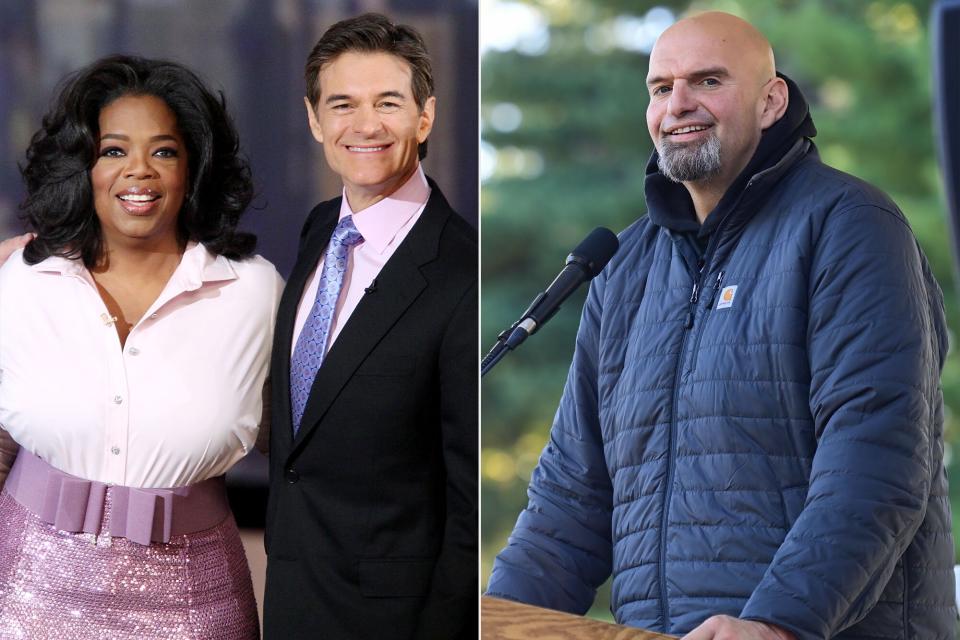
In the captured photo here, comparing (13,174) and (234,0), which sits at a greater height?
(234,0)

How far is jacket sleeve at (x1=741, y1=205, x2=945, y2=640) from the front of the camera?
85.2 inches

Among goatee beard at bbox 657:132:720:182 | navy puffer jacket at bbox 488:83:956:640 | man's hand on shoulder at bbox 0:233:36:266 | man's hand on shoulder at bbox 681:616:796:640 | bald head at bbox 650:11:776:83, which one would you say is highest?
bald head at bbox 650:11:776:83

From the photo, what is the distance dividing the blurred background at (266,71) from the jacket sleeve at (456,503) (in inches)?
14.2

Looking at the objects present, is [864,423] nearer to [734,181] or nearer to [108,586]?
[734,181]

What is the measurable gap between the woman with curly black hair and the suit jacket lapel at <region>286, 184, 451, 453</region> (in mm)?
154

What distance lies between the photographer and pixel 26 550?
2756mm

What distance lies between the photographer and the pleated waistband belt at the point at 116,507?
2.69 meters

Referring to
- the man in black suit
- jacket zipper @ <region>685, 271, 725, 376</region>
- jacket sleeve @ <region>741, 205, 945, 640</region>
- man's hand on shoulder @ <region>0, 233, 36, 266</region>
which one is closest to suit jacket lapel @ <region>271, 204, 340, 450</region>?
the man in black suit

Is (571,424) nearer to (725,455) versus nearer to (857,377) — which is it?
(725,455)

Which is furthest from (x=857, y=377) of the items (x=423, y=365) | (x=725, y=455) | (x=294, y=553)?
(x=294, y=553)

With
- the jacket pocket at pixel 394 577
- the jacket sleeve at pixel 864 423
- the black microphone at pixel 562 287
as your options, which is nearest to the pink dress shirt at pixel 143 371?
the jacket pocket at pixel 394 577

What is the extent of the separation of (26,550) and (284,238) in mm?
851

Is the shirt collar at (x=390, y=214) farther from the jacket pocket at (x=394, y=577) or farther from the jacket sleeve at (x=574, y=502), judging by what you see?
the jacket pocket at (x=394, y=577)

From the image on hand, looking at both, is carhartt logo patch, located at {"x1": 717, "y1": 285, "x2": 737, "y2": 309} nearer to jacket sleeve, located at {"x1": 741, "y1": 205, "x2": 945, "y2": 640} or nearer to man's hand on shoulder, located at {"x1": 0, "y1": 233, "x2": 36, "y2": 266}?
jacket sleeve, located at {"x1": 741, "y1": 205, "x2": 945, "y2": 640}
